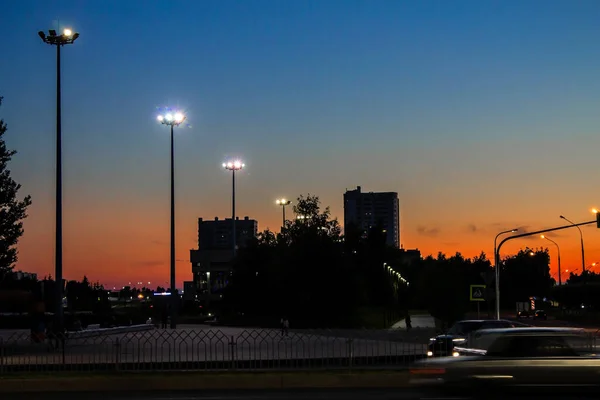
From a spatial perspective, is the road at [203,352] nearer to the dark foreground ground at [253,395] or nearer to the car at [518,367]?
the dark foreground ground at [253,395]

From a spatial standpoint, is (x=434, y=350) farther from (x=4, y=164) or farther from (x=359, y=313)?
(x=359, y=313)

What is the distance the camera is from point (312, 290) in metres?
56.8

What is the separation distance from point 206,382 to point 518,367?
8.82m

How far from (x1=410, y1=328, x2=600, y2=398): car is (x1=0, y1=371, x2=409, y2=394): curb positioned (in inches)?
225

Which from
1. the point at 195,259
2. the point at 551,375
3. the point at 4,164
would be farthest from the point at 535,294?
the point at 551,375

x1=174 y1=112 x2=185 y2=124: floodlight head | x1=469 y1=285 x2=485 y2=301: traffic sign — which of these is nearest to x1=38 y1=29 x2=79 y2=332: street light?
x1=174 y1=112 x2=185 y2=124: floodlight head

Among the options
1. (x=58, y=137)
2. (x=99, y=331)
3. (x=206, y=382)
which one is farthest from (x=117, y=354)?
(x=99, y=331)

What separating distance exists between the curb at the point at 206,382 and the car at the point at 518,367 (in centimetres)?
572

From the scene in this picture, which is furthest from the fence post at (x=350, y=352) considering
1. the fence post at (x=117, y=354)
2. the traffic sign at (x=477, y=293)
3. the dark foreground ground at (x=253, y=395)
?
the traffic sign at (x=477, y=293)

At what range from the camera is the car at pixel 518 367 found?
45.3 feet

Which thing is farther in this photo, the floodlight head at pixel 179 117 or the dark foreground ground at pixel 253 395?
the floodlight head at pixel 179 117

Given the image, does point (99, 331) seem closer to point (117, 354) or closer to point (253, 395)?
point (117, 354)

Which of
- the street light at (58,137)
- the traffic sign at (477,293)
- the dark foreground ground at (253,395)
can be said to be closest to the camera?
the dark foreground ground at (253,395)

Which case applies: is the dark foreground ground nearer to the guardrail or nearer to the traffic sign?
the guardrail
